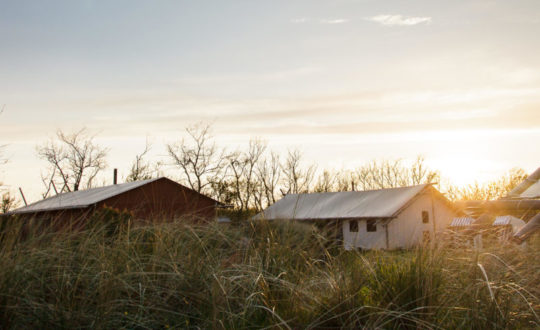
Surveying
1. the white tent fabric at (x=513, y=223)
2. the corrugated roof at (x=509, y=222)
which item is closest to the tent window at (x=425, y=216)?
the corrugated roof at (x=509, y=222)

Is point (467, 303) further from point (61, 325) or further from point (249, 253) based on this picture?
point (61, 325)

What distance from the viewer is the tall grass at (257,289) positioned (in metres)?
3.98

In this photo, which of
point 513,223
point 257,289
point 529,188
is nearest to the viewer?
point 257,289

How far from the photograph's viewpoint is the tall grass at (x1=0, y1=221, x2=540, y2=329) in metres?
3.98

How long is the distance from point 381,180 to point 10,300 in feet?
163

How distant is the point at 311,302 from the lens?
4402 millimetres

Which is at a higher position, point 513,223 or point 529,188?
point 529,188

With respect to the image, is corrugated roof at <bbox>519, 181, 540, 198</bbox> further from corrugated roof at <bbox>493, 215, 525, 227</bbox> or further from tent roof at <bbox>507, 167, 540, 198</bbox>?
corrugated roof at <bbox>493, 215, 525, 227</bbox>

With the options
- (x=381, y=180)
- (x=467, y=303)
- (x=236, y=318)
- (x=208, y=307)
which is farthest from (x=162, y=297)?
(x=381, y=180)

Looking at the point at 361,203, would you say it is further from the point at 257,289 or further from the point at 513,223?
the point at 257,289

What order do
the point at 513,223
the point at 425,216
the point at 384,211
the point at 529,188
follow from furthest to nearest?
the point at 425,216 < the point at 384,211 < the point at 513,223 < the point at 529,188

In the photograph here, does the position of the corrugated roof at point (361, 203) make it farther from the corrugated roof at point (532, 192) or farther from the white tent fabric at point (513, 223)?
the corrugated roof at point (532, 192)

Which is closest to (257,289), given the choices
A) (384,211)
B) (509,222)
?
(509,222)

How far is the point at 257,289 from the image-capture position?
4.66 m
